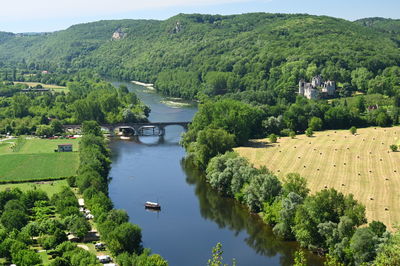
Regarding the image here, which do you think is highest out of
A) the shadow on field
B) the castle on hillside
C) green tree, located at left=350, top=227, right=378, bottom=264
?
the castle on hillside

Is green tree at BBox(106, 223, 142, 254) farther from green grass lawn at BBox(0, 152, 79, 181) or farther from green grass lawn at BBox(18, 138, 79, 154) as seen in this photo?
green grass lawn at BBox(18, 138, 79, 154)

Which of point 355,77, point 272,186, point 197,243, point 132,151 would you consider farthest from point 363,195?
point 355,77

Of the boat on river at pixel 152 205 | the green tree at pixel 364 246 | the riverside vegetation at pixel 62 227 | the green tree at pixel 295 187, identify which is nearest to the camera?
the green tree at pixel 364 246

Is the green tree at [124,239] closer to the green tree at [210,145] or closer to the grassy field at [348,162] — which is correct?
the grassy field at [348,162]

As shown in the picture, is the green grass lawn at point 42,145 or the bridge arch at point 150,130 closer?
the green grass lawn at point 42,145

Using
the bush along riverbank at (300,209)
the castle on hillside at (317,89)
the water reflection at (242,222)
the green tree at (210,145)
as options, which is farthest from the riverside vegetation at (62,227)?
the castle on hillside at (317,89)

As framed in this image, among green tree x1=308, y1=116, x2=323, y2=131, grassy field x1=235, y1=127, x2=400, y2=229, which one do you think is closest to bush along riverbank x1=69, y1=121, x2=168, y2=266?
grassy field x1=235, y1=127, x2=400, y2=229
